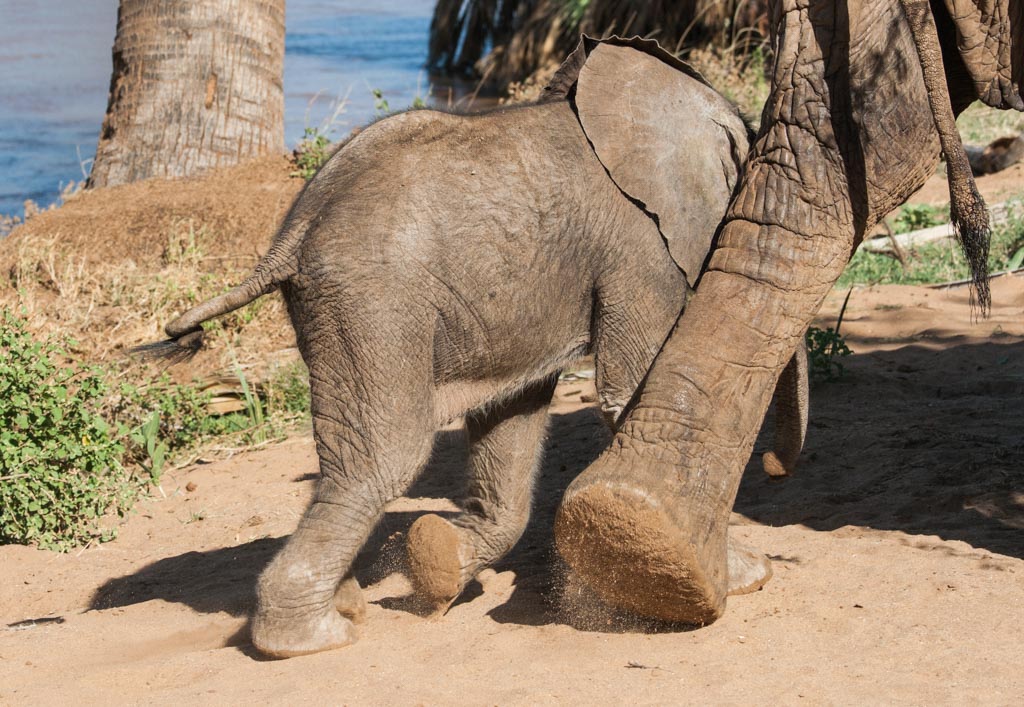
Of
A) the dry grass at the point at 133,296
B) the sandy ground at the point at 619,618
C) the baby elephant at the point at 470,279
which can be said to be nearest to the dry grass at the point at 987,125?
the sandy ground at the point at 619,618

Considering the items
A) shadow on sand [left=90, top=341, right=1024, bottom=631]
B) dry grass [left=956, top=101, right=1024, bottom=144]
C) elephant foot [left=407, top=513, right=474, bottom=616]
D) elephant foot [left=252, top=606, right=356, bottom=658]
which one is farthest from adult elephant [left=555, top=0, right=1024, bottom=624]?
dry grass [left=956, top=101, right=1024, bottom=144]

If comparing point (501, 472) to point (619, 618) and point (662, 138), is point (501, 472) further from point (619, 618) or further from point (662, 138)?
point (662, 138)

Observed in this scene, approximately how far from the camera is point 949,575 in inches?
160

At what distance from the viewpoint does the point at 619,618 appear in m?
3.98

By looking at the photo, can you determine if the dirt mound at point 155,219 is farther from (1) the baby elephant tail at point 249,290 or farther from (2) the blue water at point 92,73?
(1) the baby elephant tail at point 249,290

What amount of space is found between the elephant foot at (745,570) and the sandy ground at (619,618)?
0.14ft

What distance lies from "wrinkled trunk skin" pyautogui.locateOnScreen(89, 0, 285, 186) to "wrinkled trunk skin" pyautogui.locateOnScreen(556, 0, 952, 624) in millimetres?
6292

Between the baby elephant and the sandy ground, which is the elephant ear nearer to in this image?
the baby elephant

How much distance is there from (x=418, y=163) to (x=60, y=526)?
9.45 feet

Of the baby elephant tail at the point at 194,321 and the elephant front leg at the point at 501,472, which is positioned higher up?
the baby elephant tail at the point at 194,321

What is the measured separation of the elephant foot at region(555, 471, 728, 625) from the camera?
3.48 meters

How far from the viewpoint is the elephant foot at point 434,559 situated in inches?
170

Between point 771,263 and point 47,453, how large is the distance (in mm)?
3621

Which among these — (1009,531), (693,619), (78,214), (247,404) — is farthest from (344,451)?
(78,214)
